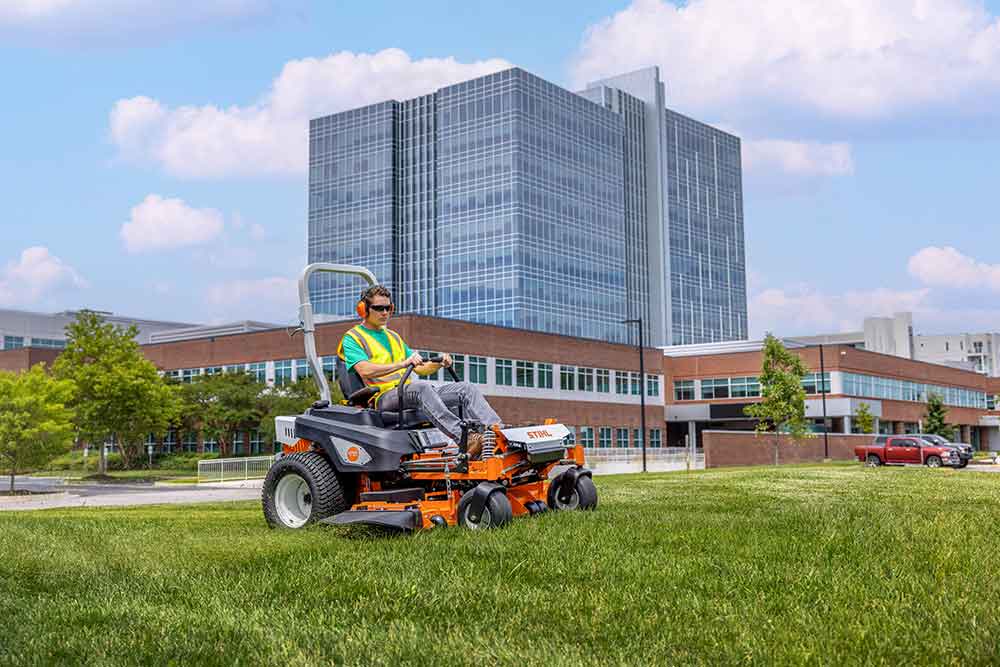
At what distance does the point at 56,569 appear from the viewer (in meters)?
7.21

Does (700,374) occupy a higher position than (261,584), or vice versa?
(700,374)

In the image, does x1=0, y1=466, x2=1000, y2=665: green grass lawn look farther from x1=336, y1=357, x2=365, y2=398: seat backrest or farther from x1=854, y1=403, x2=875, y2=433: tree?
x1=854, y1=403, x2=875, y2=433: tree

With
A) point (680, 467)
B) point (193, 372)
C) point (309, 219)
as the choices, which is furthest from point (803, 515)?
point (309, 219)

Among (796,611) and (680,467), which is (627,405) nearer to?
(680,467)

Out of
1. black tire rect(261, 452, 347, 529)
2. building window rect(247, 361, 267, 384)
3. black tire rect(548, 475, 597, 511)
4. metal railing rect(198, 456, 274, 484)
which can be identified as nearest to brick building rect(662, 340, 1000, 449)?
building window rect(247, 361, 267, 384)

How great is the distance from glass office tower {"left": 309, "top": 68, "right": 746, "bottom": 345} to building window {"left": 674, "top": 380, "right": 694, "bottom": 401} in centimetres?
2641

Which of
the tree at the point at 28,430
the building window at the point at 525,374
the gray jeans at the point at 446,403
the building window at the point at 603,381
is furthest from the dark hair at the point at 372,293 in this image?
the building window at the point at 603,381

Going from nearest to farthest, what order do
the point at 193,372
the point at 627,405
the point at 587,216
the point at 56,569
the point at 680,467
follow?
1. the point at 56,569
2. the point at 680,467
3. the point at 193,372
4. the point at 627,405
5. the point at 587,216

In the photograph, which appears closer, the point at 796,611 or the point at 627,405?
the point at 796,611

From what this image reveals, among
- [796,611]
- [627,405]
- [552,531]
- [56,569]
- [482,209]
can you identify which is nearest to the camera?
[796,611]

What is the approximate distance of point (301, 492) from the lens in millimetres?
10398

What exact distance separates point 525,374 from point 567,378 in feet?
16.7

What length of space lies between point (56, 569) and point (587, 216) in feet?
374

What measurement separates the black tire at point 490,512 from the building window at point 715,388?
76.8 metres
